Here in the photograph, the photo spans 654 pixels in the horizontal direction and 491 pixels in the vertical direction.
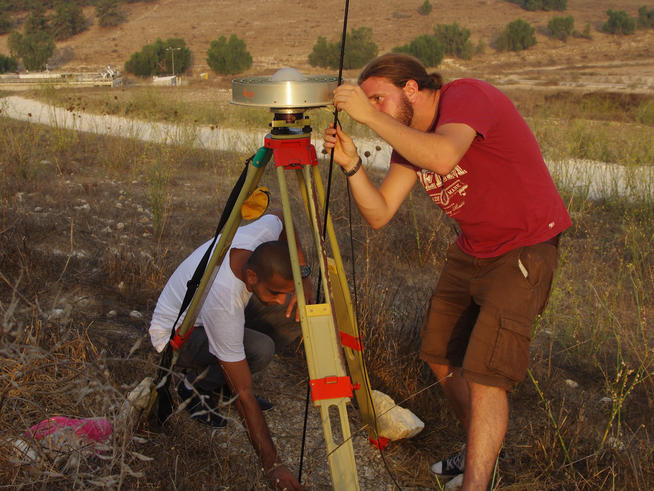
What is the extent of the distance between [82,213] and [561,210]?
364cm

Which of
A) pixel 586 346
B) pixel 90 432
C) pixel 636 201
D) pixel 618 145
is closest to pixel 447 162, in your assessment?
pixel 90 432

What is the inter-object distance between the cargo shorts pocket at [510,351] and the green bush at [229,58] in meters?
26.9

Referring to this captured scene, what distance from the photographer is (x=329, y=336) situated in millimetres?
1607

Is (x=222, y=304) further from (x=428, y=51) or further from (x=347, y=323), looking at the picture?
(x=428, y=51)

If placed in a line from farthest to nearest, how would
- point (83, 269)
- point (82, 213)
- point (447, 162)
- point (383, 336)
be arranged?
1. point (82, 213)
2. point (83, 269)
3. point (383, 336)
4. point (447, 162)

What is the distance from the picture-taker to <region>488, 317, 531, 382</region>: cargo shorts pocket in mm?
1866

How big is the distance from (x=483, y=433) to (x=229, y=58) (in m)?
27.0

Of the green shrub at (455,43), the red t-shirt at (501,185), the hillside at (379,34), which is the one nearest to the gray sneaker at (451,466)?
the red t-shirt at (501,185)

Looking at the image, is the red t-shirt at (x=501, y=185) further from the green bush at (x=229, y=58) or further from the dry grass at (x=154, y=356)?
the green bush at (x=229, y=58)

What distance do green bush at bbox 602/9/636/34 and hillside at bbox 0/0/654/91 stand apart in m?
0.60

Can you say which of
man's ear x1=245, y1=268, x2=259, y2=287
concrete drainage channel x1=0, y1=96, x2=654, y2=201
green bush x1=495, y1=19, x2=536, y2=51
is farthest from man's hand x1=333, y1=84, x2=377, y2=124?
green bush x1=495, y1=19, x2=536, y2=51

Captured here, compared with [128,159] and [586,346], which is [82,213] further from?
[586,346]

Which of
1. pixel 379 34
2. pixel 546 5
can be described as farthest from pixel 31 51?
pixel 546 5

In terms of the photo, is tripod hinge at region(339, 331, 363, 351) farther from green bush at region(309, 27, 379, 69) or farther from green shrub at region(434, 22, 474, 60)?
green shrub at region(434, 22, 474, 60)
